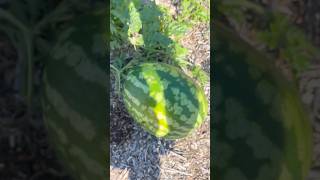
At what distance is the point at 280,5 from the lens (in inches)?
41.7

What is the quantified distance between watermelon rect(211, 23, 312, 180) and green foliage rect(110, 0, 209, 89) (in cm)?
12

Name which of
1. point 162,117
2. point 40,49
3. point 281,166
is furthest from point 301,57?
point 40,49

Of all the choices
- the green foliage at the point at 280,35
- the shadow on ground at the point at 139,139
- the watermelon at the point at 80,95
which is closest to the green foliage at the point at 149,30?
the shadow on ground at the point at 139,139

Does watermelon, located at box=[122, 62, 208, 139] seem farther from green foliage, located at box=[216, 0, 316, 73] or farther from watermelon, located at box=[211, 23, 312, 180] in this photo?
green foliage, located at box=[216, 0, 316, 73]

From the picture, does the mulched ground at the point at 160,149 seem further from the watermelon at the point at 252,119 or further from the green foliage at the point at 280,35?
the green foliage at the point at 280,35

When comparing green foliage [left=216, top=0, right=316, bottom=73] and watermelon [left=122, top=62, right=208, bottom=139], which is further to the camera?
green foliage [left=216, top=0, right=316, bottom=73]

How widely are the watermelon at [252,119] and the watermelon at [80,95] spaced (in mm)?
152

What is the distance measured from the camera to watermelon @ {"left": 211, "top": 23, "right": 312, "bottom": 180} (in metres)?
0.95

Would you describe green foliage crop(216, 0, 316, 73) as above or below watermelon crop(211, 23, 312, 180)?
above

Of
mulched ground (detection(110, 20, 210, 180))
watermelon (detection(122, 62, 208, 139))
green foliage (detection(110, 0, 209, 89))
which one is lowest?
mulched ground (detection(110, 20, 210, 180))

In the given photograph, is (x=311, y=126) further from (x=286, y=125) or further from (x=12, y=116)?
(x=12, y=116)

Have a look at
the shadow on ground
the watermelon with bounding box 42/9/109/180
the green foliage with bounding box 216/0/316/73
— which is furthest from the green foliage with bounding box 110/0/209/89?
the green foliage with bounding box 216/0/316/73

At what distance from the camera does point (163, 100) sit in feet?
2.96

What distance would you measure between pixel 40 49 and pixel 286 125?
37 cm
